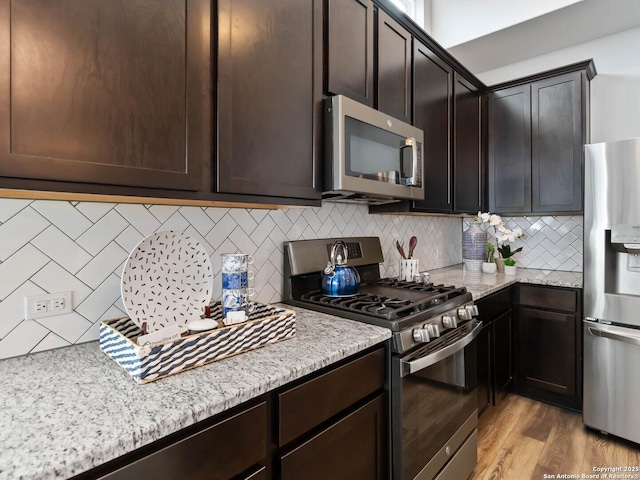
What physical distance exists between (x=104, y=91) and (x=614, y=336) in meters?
2.65

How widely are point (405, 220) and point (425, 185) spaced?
497mm

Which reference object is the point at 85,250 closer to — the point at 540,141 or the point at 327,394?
the point at 327,394

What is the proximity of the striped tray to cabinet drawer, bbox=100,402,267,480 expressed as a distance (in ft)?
0.67

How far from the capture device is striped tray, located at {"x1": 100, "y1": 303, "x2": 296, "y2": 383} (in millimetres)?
841

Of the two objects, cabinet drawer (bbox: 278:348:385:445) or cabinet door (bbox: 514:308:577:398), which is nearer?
cabinet drawer (bbox: 278:348:385:445)

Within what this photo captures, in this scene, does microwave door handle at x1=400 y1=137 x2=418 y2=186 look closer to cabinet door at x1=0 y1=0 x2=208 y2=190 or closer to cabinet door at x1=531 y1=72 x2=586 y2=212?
cabinet door at x1=0 y1=0 x2=208 y2=190

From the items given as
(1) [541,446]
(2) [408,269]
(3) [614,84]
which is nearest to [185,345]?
(2) [408,269]

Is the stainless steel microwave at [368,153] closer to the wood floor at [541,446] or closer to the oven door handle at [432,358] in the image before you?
the oven door handle at [432,358]

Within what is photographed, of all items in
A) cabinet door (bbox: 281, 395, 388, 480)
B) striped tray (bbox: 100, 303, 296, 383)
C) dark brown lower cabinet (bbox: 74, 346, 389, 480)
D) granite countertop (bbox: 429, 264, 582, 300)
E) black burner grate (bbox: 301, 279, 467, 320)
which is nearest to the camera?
dark brown lower cabinet (bbox: 74, 346, 389, 480)

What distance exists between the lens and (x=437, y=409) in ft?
4.78

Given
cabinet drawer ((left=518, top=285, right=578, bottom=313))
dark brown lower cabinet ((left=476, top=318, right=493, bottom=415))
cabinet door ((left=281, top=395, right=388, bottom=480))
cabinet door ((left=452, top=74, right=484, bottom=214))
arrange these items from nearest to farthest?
cabinet door ((left=281, top=395, right=388, bottom=480)), dark brown lower cabinet ((left=476, top=318, right=493, bottom=415)), cabinet drawer ((left=518, top=285, right=578, bottom=313)), cabinet door ((left=452, top=74, right=484, bottom=214))

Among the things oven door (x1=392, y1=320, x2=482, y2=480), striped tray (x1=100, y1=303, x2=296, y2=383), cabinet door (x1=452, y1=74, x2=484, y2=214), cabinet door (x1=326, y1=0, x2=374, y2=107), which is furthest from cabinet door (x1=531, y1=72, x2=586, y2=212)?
striped tray (x1=100, y1=303, x2=296, y2=383)

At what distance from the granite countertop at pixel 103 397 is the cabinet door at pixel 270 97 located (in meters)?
0.56

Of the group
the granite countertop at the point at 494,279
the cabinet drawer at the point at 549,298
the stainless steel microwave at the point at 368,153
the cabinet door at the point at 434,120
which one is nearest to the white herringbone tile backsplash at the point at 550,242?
the granite countertop at the point at 494,279
